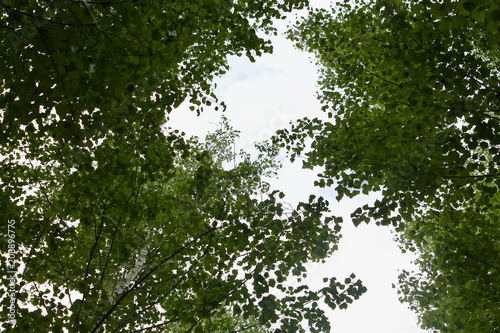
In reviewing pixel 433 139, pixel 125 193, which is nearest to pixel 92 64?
pixel 125 193

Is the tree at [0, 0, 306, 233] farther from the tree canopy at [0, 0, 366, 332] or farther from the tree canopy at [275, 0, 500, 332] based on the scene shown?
the tree canopy at [275, 0, 500, 332]

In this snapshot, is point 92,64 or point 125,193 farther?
point 125,193

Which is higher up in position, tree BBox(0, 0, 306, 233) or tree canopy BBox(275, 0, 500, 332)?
tree BBox(0, 0, 306, 233)

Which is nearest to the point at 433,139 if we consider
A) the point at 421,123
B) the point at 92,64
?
the point at 421,123

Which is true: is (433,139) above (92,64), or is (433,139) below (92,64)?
below

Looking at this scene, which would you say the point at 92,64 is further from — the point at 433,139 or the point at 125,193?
the point at 433,139

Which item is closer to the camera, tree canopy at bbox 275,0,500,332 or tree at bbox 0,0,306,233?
tree at bbox 0,0,306,233

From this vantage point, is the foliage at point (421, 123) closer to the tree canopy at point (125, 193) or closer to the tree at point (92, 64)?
the tree canopy at point (125, 193)

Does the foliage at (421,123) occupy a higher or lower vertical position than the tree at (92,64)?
lower

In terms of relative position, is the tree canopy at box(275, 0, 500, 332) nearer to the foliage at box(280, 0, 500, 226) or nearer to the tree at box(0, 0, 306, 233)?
the foliage at box(280, 0, 500, 226)

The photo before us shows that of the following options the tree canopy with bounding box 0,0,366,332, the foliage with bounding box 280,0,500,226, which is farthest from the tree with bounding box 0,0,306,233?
the foliage with bounding box 280,0,500,226

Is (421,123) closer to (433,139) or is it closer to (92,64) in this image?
(433,139)

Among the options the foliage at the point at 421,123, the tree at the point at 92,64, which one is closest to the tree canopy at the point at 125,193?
the tree at the point at 92,64

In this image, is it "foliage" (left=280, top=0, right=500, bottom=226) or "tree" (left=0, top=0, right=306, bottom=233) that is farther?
"foliage" (left=280, top=0, right=500, bottom=226)
